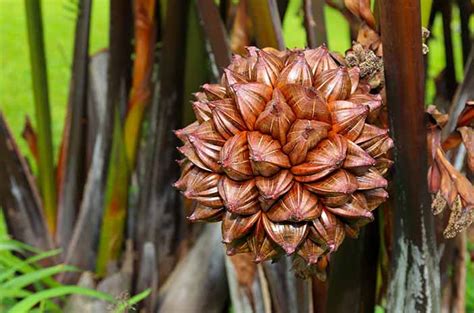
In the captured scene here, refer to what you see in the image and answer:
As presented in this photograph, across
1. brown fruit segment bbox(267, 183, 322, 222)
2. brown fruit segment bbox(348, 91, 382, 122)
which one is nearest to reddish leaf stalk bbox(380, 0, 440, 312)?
brown fruit segment bbox(348, 91, 382, 122)

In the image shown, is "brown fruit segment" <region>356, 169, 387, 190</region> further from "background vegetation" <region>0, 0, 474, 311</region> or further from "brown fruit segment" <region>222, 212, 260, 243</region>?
"background vegetation" <region>0, 0, 474, 311</region>

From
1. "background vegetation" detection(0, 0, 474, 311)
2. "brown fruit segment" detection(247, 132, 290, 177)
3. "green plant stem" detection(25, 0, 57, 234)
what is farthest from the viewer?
"background vegetation" detection(0, 0, 474, 311)

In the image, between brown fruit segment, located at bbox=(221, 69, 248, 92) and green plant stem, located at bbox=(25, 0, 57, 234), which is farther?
green plant stem, located at bbox=(25, 0, 57, 234)

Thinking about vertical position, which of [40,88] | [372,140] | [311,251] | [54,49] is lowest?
[311,251]

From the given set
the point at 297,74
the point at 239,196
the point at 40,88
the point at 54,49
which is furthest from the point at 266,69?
the point at 54,49

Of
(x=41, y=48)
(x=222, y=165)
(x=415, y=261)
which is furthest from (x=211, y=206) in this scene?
(x=41, y=48)

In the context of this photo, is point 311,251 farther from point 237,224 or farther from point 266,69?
point 266,69

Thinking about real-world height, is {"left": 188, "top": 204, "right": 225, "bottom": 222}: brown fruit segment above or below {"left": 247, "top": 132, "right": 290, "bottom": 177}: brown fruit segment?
below
